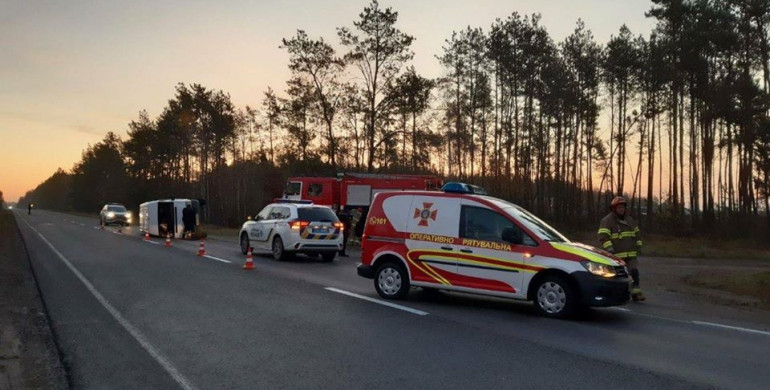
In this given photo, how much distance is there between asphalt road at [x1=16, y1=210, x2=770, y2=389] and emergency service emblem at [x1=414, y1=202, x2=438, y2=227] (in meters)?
1.44

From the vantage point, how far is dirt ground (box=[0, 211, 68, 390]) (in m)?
5.96

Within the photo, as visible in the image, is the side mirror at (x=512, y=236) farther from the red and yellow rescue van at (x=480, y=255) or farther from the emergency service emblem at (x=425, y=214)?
the emergency service emblem at (x=425, y=214)

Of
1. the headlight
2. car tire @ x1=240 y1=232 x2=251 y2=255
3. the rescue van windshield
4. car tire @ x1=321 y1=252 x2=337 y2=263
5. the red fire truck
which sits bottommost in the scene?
car tire @ x1=321 y1=252 x2=337 y2=263

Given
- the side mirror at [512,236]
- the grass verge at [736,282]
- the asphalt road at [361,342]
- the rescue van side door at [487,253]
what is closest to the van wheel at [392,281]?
the asphalt road at [361,342]

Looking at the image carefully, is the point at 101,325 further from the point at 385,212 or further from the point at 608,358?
the point at 608,358

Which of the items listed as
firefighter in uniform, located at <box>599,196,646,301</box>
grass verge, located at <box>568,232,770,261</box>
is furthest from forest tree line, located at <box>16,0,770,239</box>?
firefighter in uniform, located at <box>599,196,646,301</box>

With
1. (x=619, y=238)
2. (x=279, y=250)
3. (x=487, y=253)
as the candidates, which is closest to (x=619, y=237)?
(x=619, y=238)

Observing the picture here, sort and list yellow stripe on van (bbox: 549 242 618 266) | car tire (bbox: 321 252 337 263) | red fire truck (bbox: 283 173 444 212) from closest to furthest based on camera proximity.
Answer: yellow stripe on van (bbox: 549 242 618 266), car tire (bbox: 321 252 337 263), red fire truck (bbox: 283 173 444 212)

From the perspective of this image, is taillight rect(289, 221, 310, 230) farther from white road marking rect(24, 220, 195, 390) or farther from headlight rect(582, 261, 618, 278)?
headlight rect(582, 261, 618, 278)

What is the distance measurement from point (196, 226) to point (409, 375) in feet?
89.8

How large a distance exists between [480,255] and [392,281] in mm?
1872

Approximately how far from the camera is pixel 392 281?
11000 millimetres

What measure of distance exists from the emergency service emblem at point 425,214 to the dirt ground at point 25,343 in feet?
19.3

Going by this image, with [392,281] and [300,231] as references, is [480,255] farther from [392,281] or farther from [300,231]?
[300,231]
